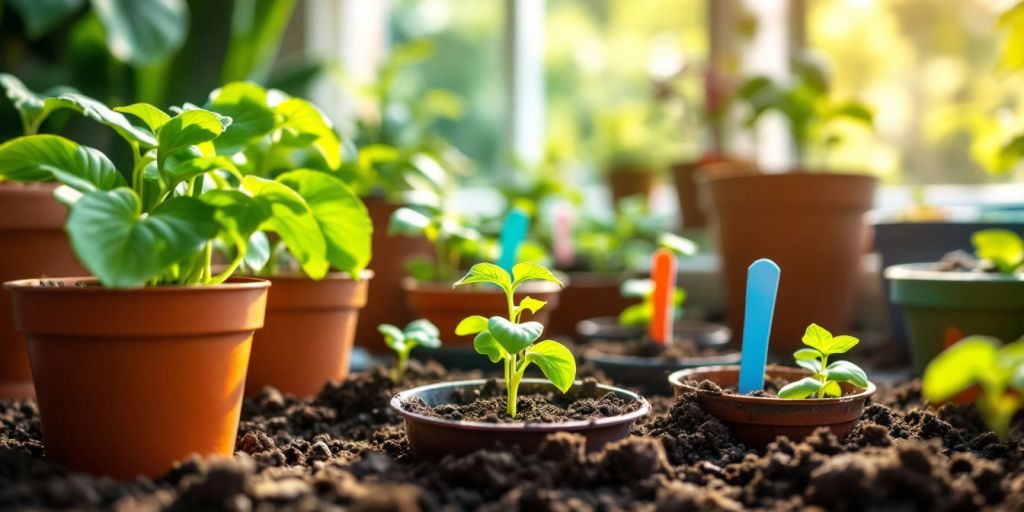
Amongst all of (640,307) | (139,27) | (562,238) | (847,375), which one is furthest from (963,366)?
(139,27)

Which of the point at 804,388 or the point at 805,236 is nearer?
the point at 804,388

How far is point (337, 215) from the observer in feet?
3.38

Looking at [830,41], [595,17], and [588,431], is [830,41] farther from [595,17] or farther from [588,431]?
[588,431]

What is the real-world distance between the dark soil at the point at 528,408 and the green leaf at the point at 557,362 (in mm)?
43

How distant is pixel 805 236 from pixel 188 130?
4.05 ft

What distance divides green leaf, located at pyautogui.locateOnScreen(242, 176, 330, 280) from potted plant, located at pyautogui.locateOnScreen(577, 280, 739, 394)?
0.56 meters

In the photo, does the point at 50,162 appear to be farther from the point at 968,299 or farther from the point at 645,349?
the point at 968,299

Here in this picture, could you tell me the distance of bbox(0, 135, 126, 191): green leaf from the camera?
2.84 feet

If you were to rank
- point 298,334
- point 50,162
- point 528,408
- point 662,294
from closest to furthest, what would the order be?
point 50,162
point 528,408
point 298,334
point 662,294

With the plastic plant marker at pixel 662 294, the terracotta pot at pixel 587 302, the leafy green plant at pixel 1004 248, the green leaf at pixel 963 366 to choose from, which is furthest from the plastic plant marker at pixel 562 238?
the green leaf at pixel 963 366

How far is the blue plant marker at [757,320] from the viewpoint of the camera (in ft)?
3.32

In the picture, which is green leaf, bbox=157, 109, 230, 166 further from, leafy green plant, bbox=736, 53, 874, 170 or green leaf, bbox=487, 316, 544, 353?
leafy green plant, bbox=736, 53, 874, 170

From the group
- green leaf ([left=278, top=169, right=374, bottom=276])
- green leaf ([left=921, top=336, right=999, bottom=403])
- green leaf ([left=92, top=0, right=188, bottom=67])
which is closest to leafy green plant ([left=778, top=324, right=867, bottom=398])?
green leaf ([left=921, top=336, right=999, bottom=403])

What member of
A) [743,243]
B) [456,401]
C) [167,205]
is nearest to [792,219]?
[743,243]
